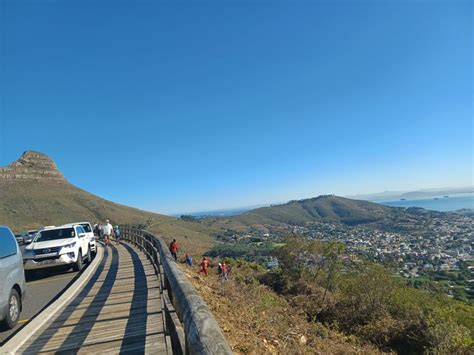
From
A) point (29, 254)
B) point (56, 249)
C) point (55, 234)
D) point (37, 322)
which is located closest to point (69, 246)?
point (56, 249)

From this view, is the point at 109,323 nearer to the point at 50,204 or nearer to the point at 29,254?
the point at 29,254

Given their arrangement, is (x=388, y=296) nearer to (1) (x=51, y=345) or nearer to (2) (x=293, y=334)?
(2) (x=293, y=334)

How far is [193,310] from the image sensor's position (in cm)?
274

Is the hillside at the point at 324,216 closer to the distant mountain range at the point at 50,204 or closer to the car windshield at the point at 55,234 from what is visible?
the distant mountain range at the point at 50,204

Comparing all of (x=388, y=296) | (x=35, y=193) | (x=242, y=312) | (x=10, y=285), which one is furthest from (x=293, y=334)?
(x=35, y=193)

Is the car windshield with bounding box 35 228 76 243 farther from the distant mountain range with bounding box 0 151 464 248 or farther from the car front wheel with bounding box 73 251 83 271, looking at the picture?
the distant mountain range with bounding box 0 151 464 248

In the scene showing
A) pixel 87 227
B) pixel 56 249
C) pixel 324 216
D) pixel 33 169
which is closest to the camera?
pixel 56 249

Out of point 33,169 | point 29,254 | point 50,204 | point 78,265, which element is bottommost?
A: point 78,265

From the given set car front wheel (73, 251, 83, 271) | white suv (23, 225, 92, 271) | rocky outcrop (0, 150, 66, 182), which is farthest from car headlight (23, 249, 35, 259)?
rocky outcrop (0, 150, 66, 182)

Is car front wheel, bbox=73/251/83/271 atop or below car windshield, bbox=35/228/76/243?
below

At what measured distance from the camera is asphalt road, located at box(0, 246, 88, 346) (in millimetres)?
7233

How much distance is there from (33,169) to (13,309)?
114m

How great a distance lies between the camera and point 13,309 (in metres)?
6.55

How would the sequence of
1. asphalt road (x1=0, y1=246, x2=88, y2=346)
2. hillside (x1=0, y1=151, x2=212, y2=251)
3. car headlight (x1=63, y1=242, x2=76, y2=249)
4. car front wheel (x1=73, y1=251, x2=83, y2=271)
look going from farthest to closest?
hillside (x1=0, y1=151, x2=212, y2=251) → car front wheel (x1=73, y1=251, x2=83, y2=271) → car headlight (x1=63, y1=242, x2=76, y2=249) → asphalt road (x1=0, y1=246, x2=88, y2=346)
